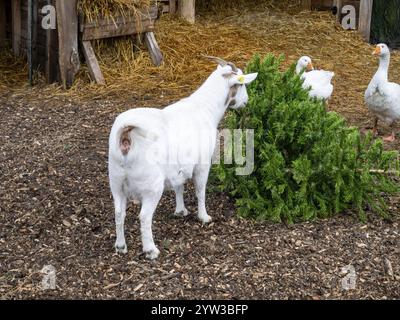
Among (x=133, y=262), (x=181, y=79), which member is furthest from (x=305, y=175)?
(x=181, y=79)

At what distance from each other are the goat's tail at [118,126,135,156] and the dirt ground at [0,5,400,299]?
76 cm

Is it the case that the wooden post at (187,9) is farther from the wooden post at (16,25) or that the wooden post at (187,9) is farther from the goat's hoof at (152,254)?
the goat's hoof at (152,254)

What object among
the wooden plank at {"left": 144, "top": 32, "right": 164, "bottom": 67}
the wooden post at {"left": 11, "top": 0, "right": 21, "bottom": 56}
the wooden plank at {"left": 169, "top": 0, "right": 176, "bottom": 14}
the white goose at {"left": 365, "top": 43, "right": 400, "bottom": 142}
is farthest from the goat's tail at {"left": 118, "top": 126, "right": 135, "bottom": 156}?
the wooden plank at {"left": 169, "top": 0, "right": 176, "bottom": 14}

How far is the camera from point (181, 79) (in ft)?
28.2

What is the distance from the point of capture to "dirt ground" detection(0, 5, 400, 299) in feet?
13.8

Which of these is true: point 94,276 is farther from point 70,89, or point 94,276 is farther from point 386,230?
point 70,89

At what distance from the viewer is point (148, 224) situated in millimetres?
4359

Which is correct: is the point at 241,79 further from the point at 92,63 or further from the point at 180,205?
the point at 92,63

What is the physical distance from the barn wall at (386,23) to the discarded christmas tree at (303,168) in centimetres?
654

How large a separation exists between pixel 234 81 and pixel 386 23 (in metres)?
7.31

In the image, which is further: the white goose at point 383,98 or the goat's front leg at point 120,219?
the white goose at point 383,98

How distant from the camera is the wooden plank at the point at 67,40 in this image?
8047 millimetres

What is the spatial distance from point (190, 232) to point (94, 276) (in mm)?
844

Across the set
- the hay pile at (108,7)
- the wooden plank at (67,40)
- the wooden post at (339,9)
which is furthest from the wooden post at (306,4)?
the wooden plank at (67,40)
